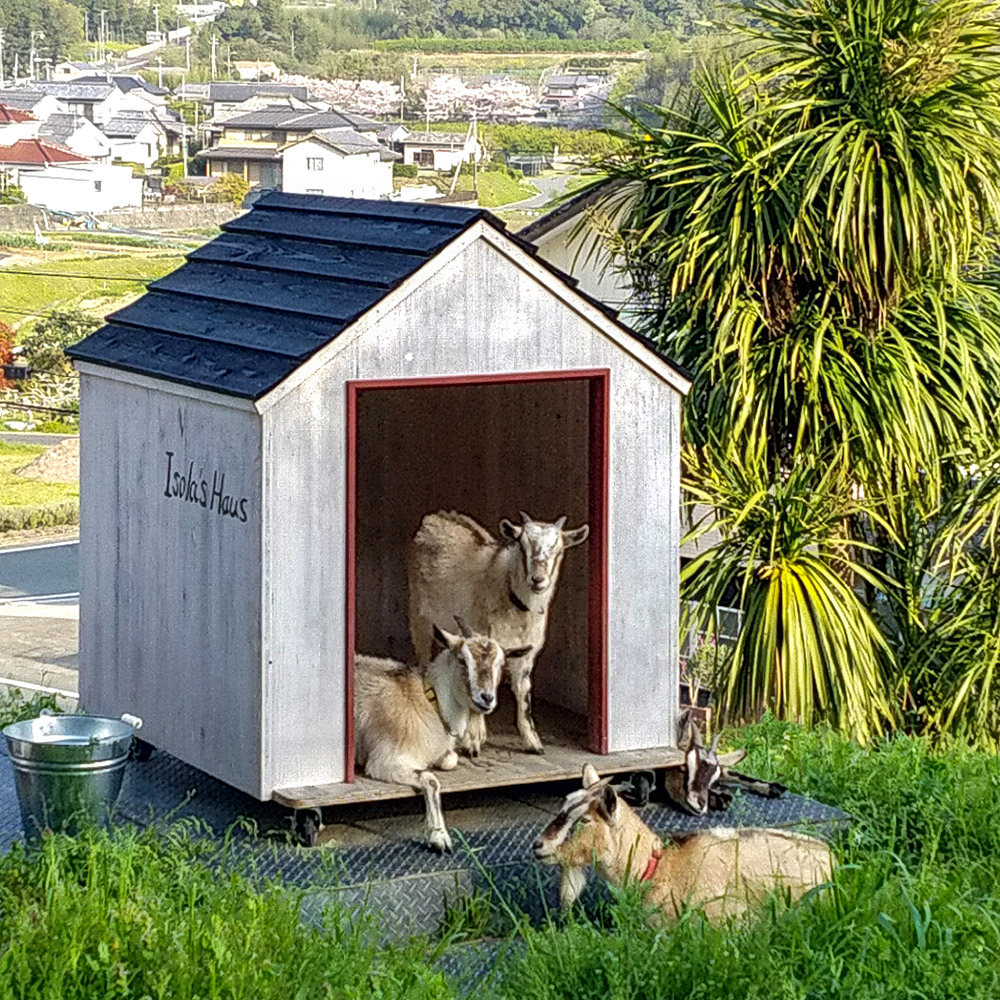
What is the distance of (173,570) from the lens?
665 cm

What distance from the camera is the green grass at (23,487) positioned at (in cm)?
3997

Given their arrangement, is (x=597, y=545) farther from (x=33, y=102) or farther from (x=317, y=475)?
(x=33, y=102)

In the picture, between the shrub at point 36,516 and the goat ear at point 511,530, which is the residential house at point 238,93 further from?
the goat ear at point 511,530

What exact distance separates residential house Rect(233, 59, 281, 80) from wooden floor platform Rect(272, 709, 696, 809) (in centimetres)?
10083

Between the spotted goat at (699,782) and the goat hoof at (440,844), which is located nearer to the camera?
the goat hoof at (440,844)

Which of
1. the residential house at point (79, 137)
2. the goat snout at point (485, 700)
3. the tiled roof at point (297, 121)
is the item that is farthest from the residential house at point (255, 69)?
the goat snout at point (485, 700)

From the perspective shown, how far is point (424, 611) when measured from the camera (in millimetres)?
7516

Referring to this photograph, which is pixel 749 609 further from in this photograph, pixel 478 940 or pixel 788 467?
pixel 478 940

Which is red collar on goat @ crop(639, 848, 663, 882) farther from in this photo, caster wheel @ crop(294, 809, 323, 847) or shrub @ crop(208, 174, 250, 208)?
shrub @ crop(208, 174, 250, 208)

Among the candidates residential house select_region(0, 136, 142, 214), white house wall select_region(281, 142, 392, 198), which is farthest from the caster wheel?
residential house select_region(0, 136, 142, 214)

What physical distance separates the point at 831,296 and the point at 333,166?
216 ft

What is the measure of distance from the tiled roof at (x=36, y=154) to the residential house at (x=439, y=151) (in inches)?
544

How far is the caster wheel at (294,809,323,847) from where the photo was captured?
20.1ft

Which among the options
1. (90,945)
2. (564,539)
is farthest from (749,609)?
(90,945)
